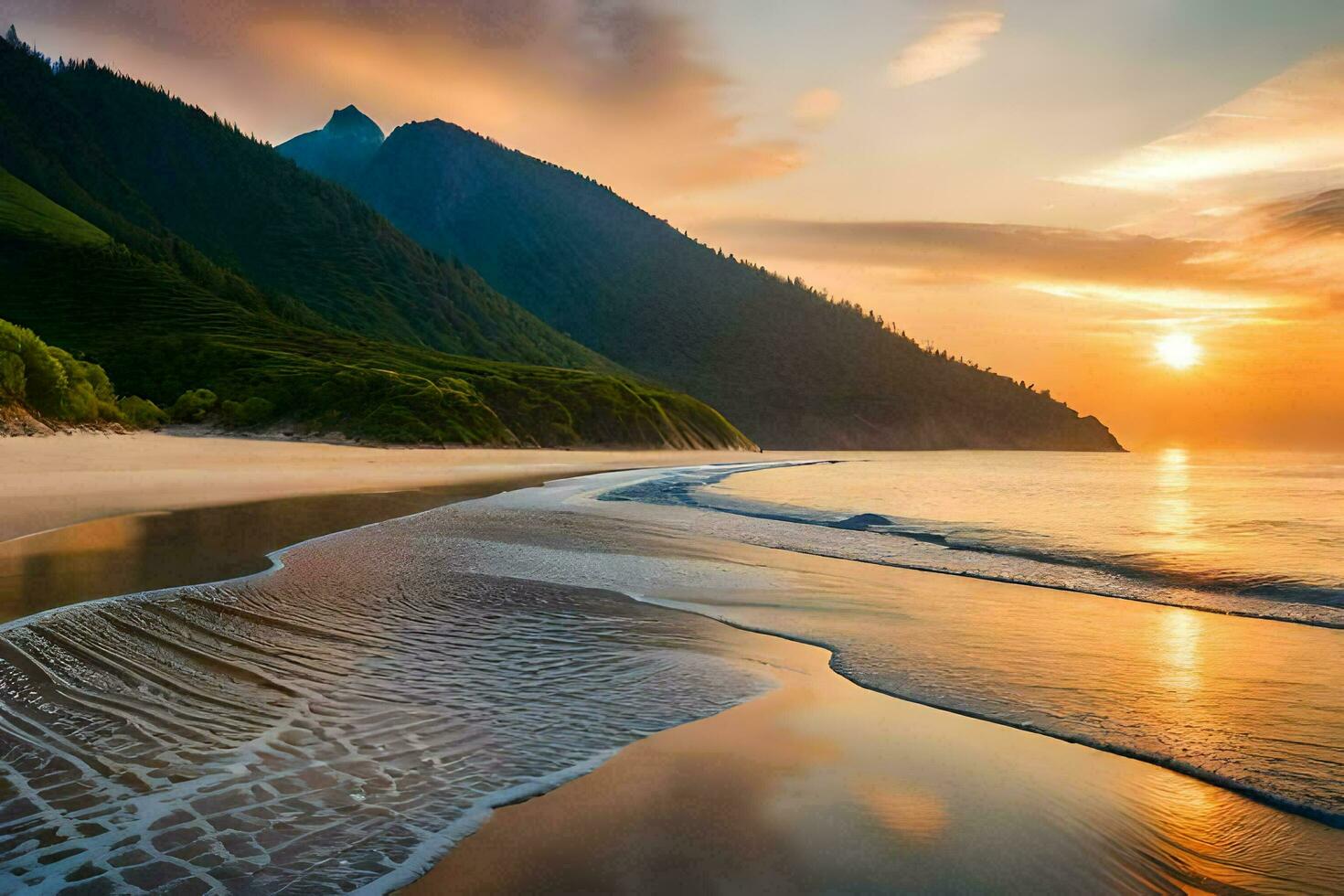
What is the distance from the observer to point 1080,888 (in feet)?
13.1

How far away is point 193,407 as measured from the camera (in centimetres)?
7462

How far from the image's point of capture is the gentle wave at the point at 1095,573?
42.0 ft

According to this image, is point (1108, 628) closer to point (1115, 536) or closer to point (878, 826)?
point (878, 826)

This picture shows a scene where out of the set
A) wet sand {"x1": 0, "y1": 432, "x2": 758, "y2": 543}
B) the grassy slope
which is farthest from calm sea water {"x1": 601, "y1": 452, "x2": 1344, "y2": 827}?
the grassy slope

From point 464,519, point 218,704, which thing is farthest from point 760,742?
point 464,519

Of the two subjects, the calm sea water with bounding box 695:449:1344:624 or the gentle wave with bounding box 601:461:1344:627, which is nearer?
the gentle wave with bounding box 601:461:1344:627

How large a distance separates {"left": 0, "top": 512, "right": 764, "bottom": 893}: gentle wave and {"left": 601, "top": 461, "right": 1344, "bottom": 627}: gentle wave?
7.62 metres

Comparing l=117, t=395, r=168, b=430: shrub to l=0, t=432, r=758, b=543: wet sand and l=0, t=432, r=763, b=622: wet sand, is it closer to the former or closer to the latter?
l=0, t=432, r=758, b=543: wet sand

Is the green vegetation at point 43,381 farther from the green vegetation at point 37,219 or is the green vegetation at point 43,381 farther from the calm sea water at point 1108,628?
the green vegetation at point 37,219

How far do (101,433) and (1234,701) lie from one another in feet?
179

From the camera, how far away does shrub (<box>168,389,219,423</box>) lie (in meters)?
73.7

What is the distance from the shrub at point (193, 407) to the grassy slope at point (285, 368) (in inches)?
162

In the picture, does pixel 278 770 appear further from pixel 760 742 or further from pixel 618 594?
pixel 618 594

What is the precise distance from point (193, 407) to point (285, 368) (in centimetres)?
1210
